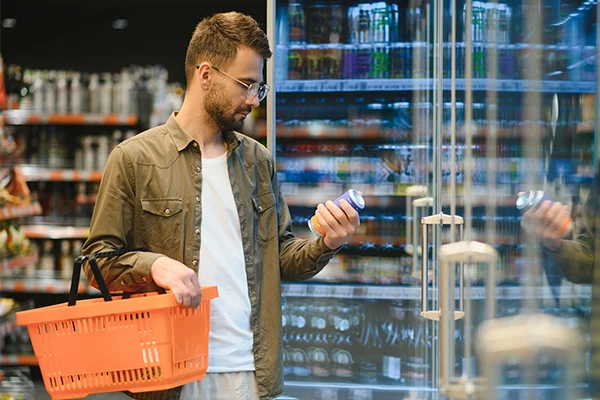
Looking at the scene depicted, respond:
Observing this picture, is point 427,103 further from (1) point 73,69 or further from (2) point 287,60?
(1) point 73,69

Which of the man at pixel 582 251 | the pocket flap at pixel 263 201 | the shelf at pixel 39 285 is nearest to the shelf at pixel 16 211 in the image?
the shelf at pixel 39 285

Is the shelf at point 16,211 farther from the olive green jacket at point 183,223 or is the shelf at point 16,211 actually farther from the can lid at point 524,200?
the can lid at point 524,200

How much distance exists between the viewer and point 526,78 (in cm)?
76

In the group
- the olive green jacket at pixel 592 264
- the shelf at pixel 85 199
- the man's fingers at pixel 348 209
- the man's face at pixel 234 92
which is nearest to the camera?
the olive green jacket at pixel 592 264

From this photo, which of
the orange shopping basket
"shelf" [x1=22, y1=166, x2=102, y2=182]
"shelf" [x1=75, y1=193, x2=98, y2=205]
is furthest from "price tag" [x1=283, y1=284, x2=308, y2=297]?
"shelf" [x1=75, y1=193, x2=98, y2=205]

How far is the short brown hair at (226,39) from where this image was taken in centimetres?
198

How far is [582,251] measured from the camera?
643mm

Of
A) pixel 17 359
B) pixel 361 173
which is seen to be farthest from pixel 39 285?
pixel 361 173

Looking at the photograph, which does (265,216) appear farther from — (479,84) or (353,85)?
(353,85)

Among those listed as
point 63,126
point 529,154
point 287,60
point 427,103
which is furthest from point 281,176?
point 529,154

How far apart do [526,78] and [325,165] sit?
296cm

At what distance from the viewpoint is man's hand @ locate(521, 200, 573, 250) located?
671 mm

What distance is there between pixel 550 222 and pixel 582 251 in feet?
0.21

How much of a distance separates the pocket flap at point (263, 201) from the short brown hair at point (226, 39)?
1.24ft
